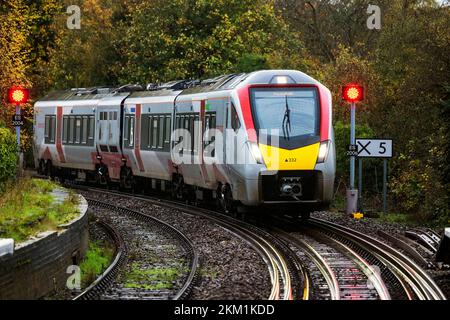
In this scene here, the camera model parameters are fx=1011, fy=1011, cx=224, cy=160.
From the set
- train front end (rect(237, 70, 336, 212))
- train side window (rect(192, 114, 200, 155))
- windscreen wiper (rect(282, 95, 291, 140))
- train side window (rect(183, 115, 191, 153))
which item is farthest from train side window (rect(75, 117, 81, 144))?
windscreen wiper (rect(282, 95, 291, 140))

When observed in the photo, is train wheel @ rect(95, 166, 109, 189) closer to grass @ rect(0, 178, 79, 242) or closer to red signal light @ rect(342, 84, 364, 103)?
grass @ rect(0, 178, 79, 242)

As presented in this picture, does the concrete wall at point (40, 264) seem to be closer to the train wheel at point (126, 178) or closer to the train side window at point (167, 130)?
the train side window at point (167, 130)

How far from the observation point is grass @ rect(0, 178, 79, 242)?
547 inches

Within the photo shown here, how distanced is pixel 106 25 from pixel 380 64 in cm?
1795

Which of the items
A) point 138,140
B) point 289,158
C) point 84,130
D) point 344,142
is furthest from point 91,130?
point 289,158

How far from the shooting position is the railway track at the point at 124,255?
42.8 ft

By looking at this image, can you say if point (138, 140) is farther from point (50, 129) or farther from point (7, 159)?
point (7, 159)

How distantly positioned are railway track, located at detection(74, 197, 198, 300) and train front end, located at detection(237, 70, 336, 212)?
2175 millimetres

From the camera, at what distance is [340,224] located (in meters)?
22.1

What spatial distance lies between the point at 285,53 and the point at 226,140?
987 inches

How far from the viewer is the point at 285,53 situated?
46.5 m

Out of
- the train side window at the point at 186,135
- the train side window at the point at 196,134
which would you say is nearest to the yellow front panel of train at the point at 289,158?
the train side window at the point at 196,134

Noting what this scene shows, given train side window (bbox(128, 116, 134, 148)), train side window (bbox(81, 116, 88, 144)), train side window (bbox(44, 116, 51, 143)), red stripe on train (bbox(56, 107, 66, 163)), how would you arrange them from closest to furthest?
1. train side window (bbox(128, 116, 134, 148))
2. train side window (bbox(81, 116, 88, 144))
3. red stripe on train (bbox(56, 107, 66, 163))
4. train side window (bbox(44, 116, 51, 143))

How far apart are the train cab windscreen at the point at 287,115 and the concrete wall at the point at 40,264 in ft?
20.0
